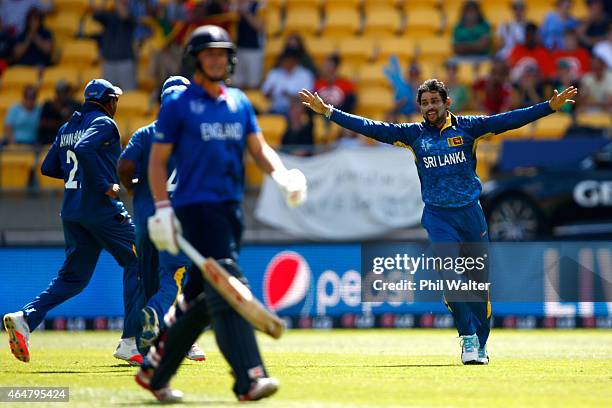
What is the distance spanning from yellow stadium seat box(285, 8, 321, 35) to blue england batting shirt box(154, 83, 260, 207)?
54.6 ft

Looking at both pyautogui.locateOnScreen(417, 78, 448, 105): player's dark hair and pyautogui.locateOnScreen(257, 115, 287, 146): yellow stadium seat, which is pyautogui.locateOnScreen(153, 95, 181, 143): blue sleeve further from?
pyautogui.locateOnScreen(257, 115, 287, 146): yellow stadium seat

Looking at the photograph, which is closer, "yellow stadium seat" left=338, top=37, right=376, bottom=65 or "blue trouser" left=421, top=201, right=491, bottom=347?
"blue trouser" left=421, top=201, right=491, bottom=347

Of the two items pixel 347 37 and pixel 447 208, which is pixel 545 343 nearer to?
pixel 447 208

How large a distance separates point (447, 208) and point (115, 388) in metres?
3.63

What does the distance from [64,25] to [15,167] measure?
18.2 ft

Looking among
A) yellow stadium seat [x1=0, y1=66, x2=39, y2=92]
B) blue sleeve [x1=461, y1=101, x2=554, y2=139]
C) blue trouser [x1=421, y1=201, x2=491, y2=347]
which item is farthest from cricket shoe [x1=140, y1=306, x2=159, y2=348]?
yellow stadium seat [x1=0, y1=66, x2=39, y2=92]

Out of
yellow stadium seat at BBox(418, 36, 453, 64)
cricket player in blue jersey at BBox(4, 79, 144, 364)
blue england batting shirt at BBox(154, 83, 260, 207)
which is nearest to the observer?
blue england batting shirt at BBox(154, 83, 260, 207)

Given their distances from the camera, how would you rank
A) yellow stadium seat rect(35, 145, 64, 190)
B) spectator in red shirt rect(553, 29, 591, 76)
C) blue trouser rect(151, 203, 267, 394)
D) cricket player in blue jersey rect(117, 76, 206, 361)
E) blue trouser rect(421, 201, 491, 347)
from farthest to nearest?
spectator in red shirt rect(553, 29, 591, 76), yellow stadium seat rect(35, 145, 64, 190), blue trouser rect(421, 201, 491, 347), cricket player in blue jersey rect(117, 76, 206, 361), blue trouser rect(151, 203, 267, 394)

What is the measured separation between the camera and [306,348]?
1396cm

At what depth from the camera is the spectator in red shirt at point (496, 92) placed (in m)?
21.7

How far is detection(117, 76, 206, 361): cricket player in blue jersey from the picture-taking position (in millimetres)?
10664

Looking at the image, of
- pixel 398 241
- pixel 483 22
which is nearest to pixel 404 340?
pixel 398 241

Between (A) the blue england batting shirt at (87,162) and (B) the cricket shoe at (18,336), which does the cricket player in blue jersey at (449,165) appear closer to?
(A) the blue england batting shirt at (87,162)

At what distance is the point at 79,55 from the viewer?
24594 mm
